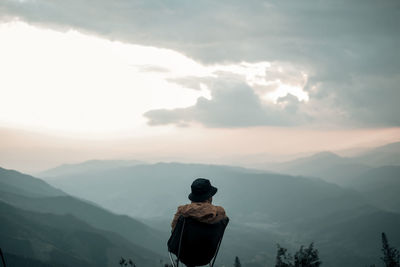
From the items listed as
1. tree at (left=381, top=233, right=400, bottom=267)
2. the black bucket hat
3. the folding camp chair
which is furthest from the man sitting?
tree at (left=381, top=233, right=400, bottom=267)

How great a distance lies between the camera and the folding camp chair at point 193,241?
7.01 m

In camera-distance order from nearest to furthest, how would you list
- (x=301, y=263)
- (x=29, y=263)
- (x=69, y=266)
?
1. (x=301, y=263)
2. (x=29, y=263)
3. (x=69, y=266)

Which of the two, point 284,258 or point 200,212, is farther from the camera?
point 284,258

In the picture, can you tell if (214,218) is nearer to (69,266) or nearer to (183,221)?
(183,221)

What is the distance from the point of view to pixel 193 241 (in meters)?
7.05

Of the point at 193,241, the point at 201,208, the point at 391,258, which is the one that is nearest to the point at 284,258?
the point at 391,258

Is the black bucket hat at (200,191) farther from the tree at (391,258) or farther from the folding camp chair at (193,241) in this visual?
the tree at (391,258)

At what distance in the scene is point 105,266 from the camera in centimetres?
19700

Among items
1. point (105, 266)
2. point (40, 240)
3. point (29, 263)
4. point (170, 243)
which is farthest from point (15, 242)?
point (170, 243)

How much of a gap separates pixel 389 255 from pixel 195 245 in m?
65.8

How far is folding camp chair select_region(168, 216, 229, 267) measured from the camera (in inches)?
276

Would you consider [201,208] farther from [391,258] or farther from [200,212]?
[391,258]

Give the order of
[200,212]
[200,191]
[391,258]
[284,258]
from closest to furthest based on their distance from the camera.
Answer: [200,212] → [200,191] → [284,258] → [391,258]

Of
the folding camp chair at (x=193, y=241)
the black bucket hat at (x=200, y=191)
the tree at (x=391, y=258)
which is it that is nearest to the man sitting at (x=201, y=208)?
the black bucket hat at (x=200, y=191)
